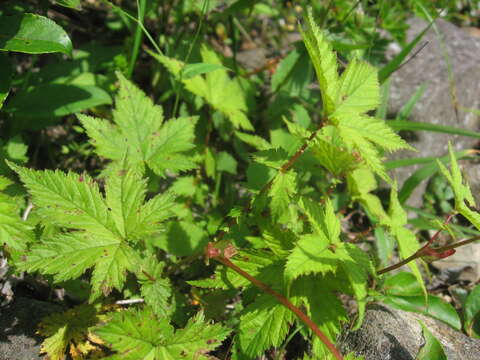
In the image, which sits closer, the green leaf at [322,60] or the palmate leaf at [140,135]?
the green leaf at [322,60]

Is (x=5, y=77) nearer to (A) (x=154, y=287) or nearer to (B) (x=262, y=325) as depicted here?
(A) (x=154, y=287)

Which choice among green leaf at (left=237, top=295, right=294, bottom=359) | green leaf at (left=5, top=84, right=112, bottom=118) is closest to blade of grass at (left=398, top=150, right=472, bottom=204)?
green leaf at (left=237, top=295, right=294, bottom=359)

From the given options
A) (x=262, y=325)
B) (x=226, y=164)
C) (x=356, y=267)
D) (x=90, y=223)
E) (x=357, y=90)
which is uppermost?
(x=357, y=90)

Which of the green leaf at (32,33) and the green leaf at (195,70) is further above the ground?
the green leaf at (32,33)

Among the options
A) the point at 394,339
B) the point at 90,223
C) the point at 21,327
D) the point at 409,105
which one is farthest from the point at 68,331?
the point at 409,105

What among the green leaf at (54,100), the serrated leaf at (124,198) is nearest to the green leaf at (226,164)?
the green leaf at (54,100)

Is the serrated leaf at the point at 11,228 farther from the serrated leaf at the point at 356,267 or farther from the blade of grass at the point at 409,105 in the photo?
the blade of grass at the point at 409,105

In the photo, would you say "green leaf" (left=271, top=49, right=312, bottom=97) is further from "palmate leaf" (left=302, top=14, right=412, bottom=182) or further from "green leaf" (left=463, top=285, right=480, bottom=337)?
"green leaf" (left=463, top=285, right=480, bottom=337)
